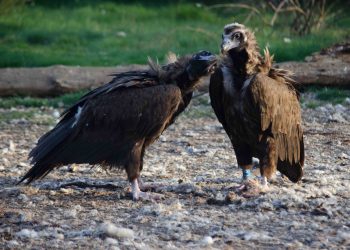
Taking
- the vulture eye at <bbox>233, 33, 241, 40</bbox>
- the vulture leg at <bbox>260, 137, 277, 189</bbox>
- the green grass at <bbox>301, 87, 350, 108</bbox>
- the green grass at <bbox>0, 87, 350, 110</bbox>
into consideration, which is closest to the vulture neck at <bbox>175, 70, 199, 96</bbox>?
the vulture eye at <bbox>233, 33, 241, 40</bbox>

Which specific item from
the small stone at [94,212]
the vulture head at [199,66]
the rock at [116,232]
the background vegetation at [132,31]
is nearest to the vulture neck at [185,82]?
the vulture head at [199,66]

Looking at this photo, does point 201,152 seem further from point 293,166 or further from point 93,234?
point 93,234

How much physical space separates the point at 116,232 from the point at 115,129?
1.48 metres

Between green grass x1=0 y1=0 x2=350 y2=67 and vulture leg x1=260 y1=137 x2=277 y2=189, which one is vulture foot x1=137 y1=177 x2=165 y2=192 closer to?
vulture leg x1=260 y1=137 x2=277 y2=189

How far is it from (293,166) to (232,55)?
103cm

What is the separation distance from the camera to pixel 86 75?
43.0ft

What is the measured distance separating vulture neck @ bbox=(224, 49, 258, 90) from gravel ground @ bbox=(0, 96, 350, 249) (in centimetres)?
87

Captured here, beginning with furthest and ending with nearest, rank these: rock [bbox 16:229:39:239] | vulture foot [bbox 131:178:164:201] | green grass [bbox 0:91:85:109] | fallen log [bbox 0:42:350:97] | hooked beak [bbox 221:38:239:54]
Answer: green grass [bbox 0:91:85:109] < fallen log [bbox 0:42:350:97] < hooked beak [bbox 221:38:239:54] < vulture foot [bbox 131:178:164:201] < rock [bbox 16:229:39:239]

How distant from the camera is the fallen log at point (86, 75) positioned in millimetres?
11898

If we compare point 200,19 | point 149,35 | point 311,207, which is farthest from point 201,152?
point 200,19

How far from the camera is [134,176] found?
6824 millimetres

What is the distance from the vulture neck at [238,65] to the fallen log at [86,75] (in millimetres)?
4856

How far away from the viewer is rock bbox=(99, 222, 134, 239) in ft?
18.0

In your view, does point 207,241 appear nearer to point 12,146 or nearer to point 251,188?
point 251,188
